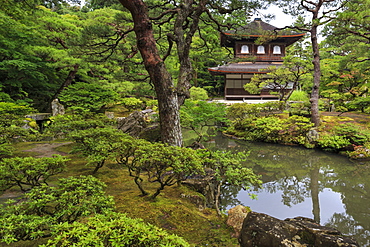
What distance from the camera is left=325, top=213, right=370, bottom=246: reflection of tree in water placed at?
11.8ft

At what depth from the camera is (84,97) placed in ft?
30.1

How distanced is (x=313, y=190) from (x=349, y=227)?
1.71m

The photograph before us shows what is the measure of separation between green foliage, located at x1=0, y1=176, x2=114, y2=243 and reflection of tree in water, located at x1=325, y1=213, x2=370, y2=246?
412cm

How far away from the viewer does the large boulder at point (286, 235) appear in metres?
2.34

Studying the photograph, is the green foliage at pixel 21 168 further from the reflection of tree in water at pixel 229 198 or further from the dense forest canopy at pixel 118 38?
the reflection of tree in water at pixel 229 198

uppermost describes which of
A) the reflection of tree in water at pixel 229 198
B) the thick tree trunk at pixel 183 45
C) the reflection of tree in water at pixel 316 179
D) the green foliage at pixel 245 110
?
the thick tree trunk at pixel 183 45

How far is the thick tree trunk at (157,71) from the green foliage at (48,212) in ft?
7.86

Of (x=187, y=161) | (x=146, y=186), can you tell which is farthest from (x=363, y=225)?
(x=146, y=186)

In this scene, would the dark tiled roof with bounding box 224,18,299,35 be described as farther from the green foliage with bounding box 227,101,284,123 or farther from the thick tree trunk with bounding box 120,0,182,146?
the green foliage with bounding box 227,101,284,123

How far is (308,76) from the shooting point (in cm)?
1437

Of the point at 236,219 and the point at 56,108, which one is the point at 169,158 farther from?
the point at 56,108

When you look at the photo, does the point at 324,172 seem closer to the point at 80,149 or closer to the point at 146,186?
the point at 146,186

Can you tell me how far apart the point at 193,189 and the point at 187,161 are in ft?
4.77

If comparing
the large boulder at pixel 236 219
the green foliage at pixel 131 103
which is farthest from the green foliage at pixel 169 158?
the green foliage at pixel 131 103
